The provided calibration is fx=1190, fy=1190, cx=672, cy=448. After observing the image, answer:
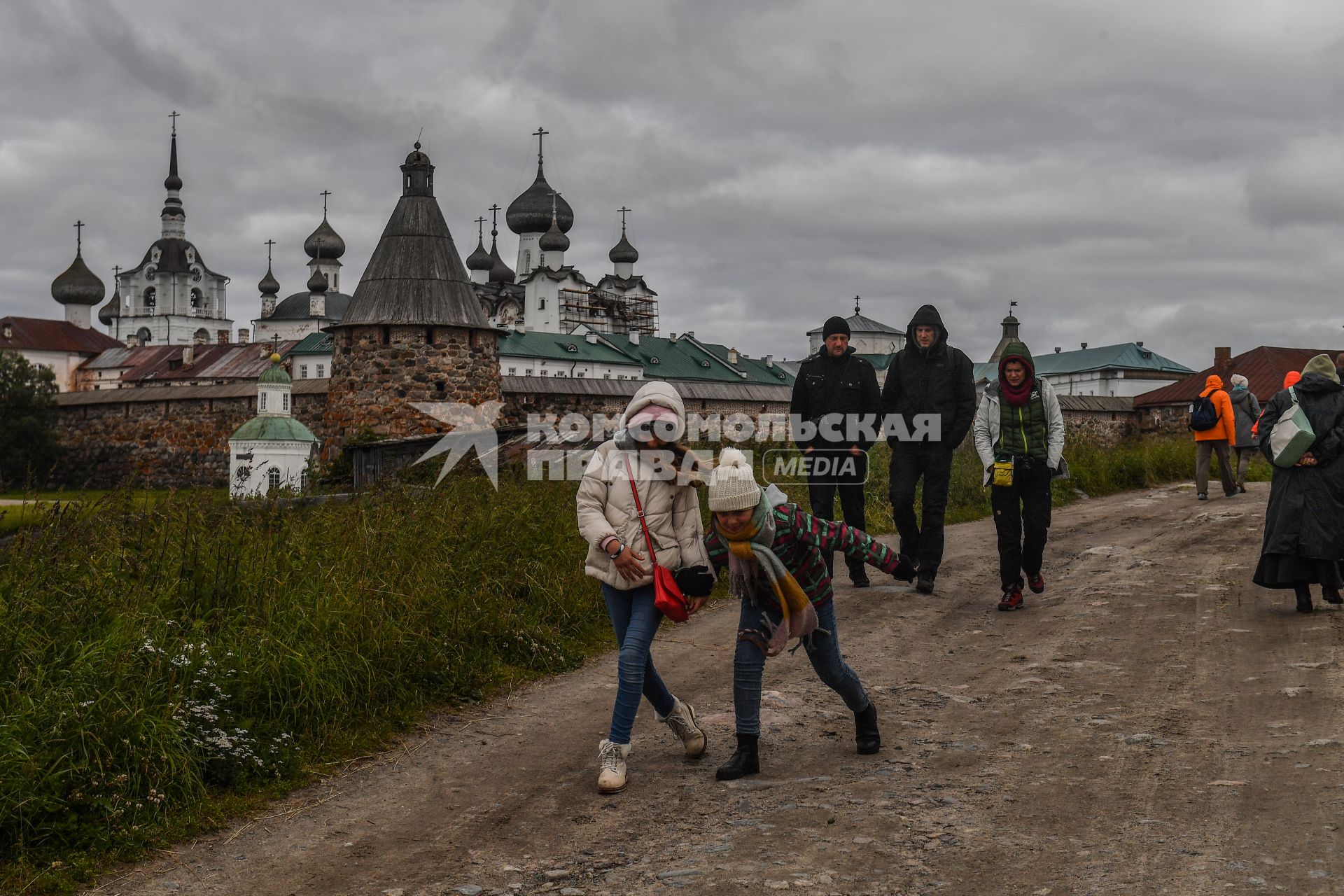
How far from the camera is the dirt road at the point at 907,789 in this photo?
11.1 ft

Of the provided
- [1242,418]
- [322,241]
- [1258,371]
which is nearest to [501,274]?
[322,241]

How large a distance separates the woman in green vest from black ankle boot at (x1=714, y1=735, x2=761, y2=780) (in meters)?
3.21

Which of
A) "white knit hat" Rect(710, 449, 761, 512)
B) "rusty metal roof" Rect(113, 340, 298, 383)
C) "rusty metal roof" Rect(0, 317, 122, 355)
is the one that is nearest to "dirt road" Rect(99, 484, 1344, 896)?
"white knit hat" Rect(710, 449, 761, 512)

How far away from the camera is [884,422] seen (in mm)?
7828

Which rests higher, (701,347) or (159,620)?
(701,347)

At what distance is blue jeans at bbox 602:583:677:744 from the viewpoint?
432cm

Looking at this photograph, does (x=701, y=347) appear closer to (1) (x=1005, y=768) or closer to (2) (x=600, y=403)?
(2) (x=600, y=403)

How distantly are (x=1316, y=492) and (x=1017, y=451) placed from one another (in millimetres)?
1601

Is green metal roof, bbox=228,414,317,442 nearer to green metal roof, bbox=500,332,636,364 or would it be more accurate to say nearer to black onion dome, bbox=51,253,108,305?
green metal roof, bbox=500,332,636,364

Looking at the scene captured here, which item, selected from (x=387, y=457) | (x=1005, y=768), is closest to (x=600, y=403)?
(x=387, y=457)

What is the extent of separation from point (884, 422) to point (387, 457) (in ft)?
39.9

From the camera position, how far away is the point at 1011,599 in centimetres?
711

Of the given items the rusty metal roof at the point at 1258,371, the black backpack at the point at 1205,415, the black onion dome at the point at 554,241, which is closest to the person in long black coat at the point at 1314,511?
the black backpack at the point at 1205,415

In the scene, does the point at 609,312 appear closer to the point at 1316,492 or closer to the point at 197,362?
the point at 197,362
